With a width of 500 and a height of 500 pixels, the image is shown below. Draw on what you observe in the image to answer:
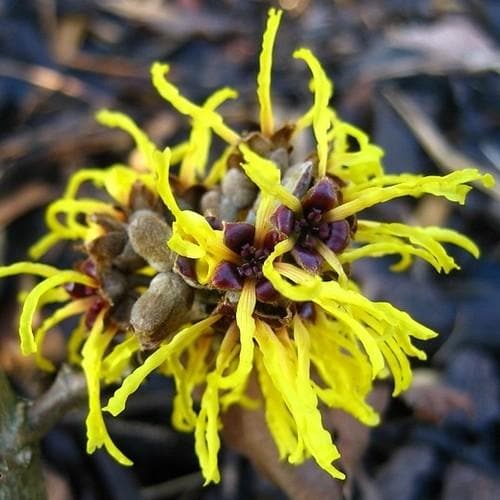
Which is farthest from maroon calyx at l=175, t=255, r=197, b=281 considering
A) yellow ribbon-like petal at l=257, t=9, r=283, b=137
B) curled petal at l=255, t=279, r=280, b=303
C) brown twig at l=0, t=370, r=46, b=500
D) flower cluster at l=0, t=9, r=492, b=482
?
brown twig at l=0, t=370, r=46, b=500

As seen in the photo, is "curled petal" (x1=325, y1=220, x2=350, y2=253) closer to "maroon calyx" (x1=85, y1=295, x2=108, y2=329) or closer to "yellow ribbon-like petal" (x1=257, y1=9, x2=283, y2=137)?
"yellow ribbon-like petal" (x1=257, y1=9, x2=283, y2=137)

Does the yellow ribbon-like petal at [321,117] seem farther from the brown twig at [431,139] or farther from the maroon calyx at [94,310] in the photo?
the brown twig at [431,139]

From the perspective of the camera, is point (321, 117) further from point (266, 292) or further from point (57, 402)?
point (57, 402)

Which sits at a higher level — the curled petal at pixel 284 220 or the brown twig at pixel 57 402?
the curled petal at pixel 284 220

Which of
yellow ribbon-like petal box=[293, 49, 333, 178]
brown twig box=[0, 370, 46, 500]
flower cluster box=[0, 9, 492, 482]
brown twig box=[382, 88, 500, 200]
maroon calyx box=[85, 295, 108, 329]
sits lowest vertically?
brown twig box=[382, 88, 500, 200]

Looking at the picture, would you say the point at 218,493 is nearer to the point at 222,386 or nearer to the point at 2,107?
the point at 222,386

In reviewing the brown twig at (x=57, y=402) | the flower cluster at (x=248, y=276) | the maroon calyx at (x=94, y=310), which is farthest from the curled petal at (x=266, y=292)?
the brown twig at (x=57, y=402)

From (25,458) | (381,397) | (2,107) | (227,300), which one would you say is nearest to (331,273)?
(227,300)

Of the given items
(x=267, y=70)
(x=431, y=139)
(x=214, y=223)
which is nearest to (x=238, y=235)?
(x=214, y=223)
